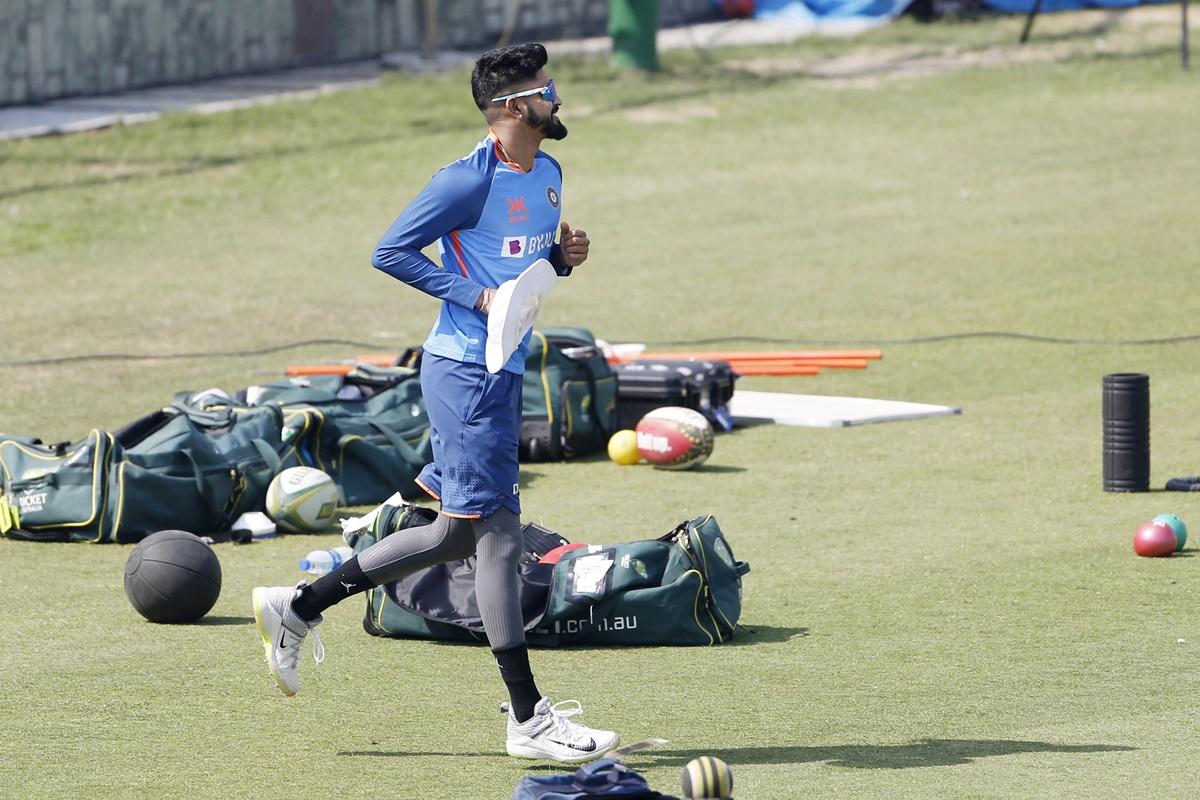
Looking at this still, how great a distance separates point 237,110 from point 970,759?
73.5 feet

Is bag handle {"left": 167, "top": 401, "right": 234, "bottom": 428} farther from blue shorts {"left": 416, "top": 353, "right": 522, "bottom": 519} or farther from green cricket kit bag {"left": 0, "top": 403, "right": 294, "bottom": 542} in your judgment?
blue shorts {"left": 416, "top": 353, "right": 522, "bottom": 519}

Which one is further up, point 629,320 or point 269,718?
point 269,718

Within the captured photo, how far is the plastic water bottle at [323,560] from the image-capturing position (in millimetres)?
9195

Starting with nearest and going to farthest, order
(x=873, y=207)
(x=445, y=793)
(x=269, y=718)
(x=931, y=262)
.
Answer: (x=445, y=793)
(x=269, y=718)
(x=931, y=262)
(x=873, y=207)

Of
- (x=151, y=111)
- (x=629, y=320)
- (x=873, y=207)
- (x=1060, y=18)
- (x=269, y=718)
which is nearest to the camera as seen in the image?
(x=269, y=718)

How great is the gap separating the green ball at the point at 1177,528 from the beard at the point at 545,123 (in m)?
4.15

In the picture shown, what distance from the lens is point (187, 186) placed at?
77.7 ft

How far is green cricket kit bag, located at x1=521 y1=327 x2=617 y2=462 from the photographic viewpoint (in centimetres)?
1207

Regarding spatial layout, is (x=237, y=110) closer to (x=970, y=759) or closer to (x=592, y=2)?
(x=592, y=2)

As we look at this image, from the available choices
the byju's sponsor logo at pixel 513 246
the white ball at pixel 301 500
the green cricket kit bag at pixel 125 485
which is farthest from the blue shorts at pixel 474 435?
the green cricket kit bag at pixel 125 485

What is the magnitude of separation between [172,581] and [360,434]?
116 inches

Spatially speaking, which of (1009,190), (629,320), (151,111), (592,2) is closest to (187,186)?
(151,111)

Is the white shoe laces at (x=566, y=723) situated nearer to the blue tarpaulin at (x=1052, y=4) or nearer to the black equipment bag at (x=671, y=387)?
the black equipment bag at (x=671, y=387)

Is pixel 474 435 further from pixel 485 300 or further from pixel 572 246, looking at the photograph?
pixel 572 246
